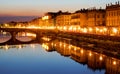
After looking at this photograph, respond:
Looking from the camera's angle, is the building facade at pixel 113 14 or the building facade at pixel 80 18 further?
the building facade at pixel 80 18

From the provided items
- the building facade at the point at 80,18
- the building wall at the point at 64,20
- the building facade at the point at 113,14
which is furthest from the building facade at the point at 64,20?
the building facade at the point at 113,14

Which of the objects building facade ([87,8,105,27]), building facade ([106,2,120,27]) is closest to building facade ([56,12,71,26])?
building facade ([87,8,105,27])

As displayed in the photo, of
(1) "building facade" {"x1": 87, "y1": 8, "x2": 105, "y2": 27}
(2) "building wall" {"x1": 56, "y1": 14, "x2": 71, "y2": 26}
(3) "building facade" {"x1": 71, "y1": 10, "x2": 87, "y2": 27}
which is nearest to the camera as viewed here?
(1) "building facade" {"x1": 87, "y1": 8, "x2": 105, "y2": 27}

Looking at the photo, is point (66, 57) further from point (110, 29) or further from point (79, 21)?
point (79, 21)

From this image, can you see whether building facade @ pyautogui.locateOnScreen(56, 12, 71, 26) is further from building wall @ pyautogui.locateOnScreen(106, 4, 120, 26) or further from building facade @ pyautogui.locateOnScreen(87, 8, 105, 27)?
building wall @ pyautogui.locateOnScreen(106, 4, 120, 26)

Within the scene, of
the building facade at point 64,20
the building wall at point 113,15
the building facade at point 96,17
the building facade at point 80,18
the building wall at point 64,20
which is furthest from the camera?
the building wall at point 64,20

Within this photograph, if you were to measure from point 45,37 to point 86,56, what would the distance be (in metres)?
55.4

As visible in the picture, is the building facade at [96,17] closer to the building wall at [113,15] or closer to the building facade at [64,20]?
the building wall at [113,15]

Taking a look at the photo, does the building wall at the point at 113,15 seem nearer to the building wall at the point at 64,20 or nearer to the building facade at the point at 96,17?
the building facade at the point at 96,17

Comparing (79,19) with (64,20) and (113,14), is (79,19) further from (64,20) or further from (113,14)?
(113,14)

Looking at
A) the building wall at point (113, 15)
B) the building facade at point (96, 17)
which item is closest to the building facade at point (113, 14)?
the building wall at point (113, 15)

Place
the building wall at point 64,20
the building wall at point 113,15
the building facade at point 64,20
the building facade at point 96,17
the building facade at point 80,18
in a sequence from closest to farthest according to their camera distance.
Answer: the building wall at point 113,15 < the building facade at point 96,17 < the building facade at point 80,18 < the building facade at point 64,20 < the building wall at point 64,20

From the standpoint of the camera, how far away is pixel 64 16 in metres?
129

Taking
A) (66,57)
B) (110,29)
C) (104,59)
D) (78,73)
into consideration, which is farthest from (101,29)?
(78,73)
